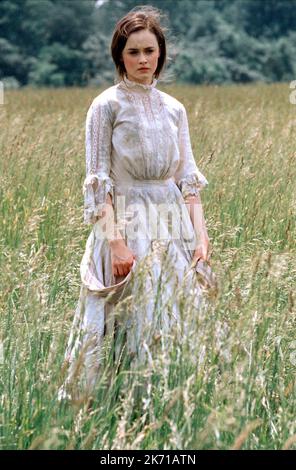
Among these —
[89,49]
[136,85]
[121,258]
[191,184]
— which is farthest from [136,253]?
[89,49]

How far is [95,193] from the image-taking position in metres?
3.07

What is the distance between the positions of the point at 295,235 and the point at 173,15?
50219mm

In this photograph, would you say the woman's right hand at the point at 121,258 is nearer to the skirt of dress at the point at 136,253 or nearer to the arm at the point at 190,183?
the skirt of dress at the point at 136,253

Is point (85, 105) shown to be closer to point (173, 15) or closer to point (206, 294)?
point (206, 294)

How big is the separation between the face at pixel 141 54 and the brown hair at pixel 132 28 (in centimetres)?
2

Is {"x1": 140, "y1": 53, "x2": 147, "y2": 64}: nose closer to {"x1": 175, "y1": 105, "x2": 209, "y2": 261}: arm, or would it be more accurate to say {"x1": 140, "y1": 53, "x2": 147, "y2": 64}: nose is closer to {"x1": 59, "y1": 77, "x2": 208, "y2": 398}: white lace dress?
{"x1": 59, "y1": 77, "x2": 208, "y2": 398}: white lace dress

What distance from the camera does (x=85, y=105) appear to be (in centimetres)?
999

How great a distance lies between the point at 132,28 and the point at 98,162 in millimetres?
443

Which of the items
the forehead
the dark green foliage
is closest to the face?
the forehead

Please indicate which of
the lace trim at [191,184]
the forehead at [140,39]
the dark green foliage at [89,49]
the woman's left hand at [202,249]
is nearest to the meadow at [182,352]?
the woman's left hand at [202,249]

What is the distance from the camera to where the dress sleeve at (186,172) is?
3.25 m

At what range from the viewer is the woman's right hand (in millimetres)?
2984

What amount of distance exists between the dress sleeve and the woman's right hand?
1.22 ft
